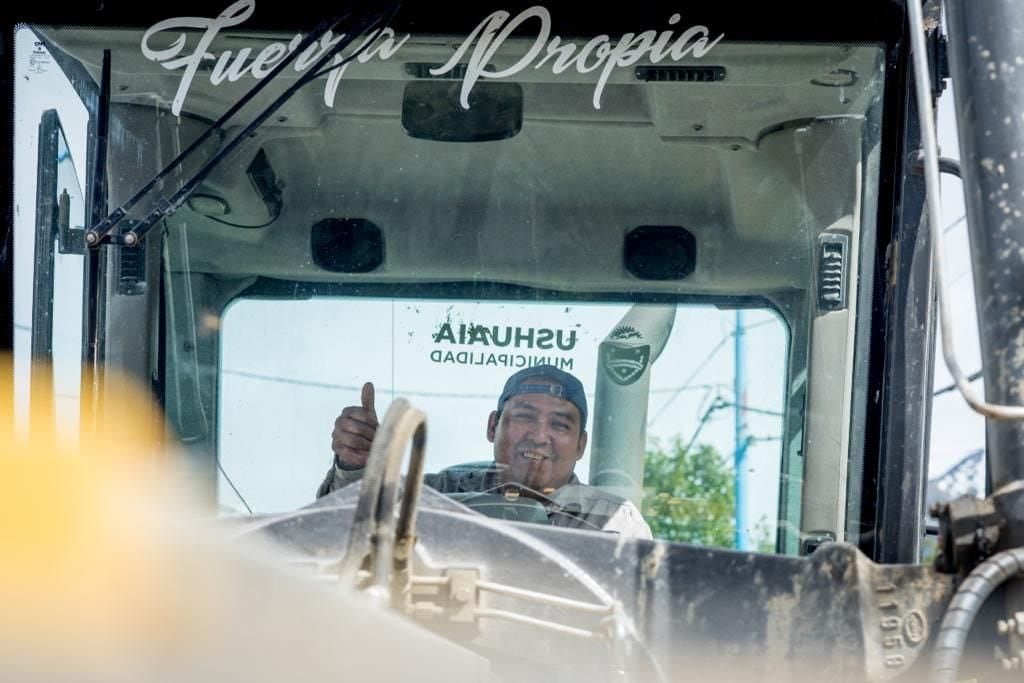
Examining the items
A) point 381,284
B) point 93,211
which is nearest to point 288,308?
point 381,284

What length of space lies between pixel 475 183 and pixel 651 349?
0.48 m

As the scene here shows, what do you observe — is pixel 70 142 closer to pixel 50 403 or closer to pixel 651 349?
pixel 50 403

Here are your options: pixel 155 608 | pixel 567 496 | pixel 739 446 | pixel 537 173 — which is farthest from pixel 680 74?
pixel 155 608

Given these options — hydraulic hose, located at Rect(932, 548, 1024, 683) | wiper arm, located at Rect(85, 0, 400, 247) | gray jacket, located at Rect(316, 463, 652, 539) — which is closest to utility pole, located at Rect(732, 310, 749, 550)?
gray jacket, located at Rect(316, 463, 652, 539)

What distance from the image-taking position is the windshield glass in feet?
9.46

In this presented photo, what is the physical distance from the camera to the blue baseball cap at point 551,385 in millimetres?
2979

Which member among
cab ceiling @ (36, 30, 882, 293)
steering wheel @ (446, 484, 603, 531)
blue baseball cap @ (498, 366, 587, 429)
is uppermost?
cab ceiling @ (36, 30, 882, 293)

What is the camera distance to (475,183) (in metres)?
3.10

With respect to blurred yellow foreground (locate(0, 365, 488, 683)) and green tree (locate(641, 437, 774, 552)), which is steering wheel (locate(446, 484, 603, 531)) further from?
blurred yellow foreground (locate(0, 365, 488, 683))

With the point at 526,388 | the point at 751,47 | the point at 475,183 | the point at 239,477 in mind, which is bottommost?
the point at 239,477

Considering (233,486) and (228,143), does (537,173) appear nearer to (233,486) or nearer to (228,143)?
(228,143)

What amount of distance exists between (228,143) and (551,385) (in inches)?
30.0

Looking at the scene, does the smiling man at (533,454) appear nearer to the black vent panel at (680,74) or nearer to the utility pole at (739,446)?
the utility pole at (739,446)

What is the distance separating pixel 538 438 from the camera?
2912 millimetres
